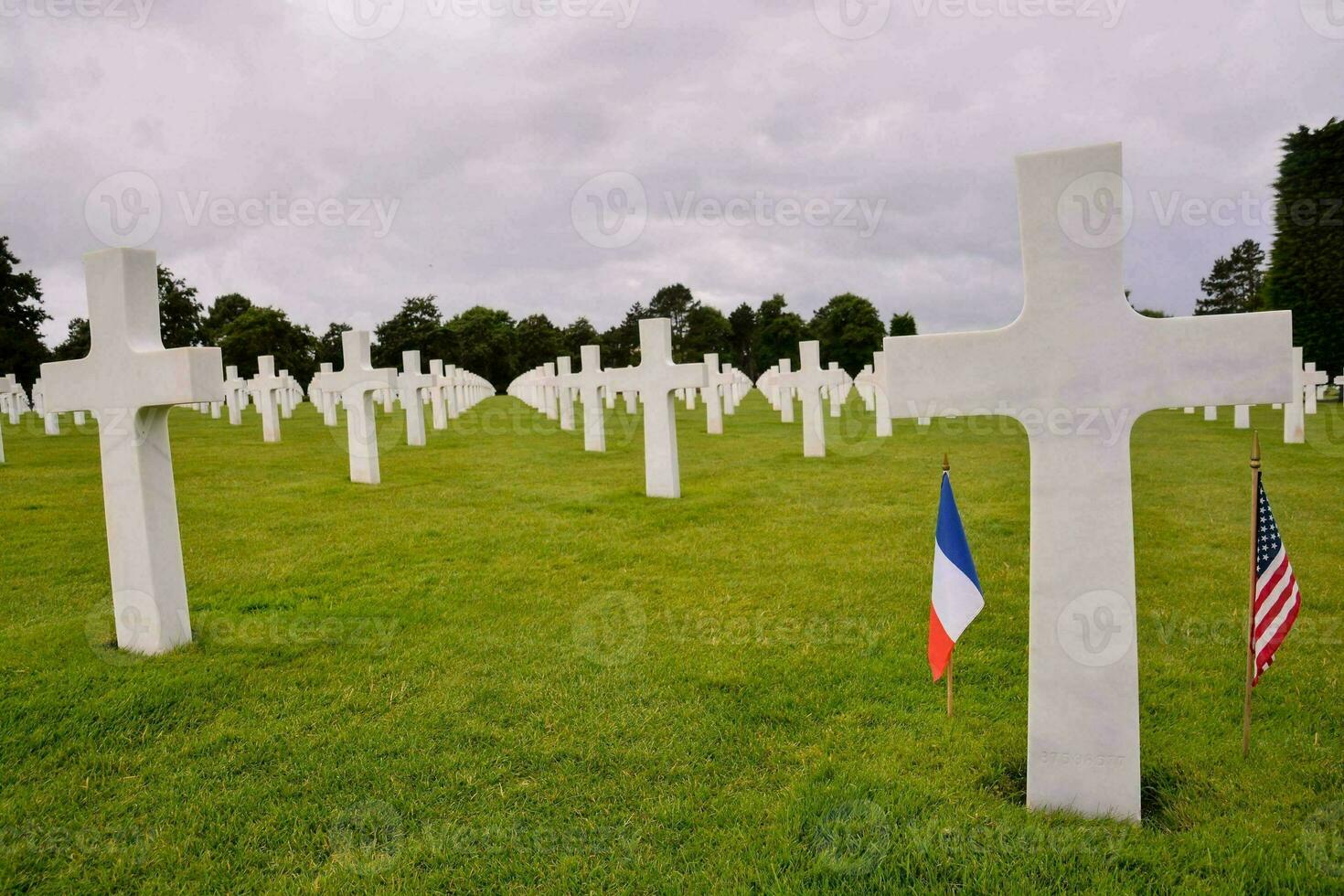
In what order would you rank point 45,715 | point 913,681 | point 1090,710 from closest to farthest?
point 1090,710, point 45,715, point 913,681

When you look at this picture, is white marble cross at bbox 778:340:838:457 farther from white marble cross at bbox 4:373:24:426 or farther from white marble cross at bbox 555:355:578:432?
white marble cross at bbox 4:373:24:426

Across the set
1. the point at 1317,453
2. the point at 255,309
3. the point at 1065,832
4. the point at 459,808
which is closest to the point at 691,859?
the point at 459,808

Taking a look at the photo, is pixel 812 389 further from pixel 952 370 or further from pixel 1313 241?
pixel 1313 241

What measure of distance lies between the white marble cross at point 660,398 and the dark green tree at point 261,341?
56135 mm

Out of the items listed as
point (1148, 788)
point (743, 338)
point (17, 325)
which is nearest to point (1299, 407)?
point (1148, 788)

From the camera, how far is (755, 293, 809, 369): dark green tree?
82.4 metres

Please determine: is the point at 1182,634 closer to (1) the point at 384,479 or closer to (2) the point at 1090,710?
(2) the point at 1090,710

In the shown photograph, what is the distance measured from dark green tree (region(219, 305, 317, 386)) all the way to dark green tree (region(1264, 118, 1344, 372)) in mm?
60143

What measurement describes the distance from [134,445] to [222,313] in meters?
70.8

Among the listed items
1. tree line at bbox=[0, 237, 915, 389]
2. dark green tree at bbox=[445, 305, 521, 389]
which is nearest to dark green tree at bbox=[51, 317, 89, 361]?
tree line at bbox=[0, 237, 915, 389]

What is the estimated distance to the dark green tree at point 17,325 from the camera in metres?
34.0

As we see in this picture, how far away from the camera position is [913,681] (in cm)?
432

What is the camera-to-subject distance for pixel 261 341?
6138 centimetres

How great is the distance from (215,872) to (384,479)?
10348 millimetres
